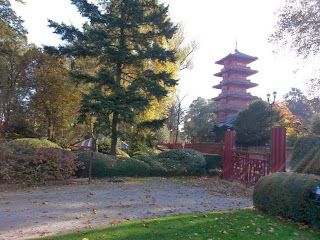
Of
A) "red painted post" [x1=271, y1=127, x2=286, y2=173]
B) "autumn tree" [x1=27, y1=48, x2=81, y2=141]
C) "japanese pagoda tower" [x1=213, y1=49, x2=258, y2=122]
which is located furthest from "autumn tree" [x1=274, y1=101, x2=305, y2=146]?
"autumn tree" [x1=27, y1=48, x2=81, y2=141]

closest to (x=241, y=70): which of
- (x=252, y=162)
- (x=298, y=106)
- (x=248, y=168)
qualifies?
(x=298, y=106)

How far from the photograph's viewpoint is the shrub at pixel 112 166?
12.2 m

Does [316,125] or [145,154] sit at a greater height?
[316,125]

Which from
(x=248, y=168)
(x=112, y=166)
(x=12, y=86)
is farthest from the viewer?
(x=12, y=86)

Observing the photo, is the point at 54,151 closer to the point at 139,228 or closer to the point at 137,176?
the point at 137,176

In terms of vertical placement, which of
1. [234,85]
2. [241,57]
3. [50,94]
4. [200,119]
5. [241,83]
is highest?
[241,57]

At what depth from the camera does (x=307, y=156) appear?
763 centimetres

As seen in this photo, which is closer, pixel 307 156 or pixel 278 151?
pixel 307 156

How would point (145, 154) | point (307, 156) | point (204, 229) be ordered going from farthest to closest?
point (145, 154) < point (307, 156) < point (204, 229)

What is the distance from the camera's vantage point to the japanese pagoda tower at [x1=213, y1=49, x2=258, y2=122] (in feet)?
146

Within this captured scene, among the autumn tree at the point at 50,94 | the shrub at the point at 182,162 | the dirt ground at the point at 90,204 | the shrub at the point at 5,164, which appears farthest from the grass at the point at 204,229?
the autumn tree at the point at 50,94

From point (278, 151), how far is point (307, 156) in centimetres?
235

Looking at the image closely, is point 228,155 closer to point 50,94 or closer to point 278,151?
point 278,151

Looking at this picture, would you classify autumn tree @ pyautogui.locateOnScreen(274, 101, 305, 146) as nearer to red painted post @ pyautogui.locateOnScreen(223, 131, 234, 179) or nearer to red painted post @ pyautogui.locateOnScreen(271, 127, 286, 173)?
red painted post @ pyautogui.locateOnScreen(223, 131, 234, 179)
